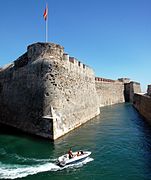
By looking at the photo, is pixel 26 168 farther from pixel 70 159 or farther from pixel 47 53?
pixel 47 53

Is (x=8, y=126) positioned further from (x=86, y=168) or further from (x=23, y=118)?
(x=86, y=168)

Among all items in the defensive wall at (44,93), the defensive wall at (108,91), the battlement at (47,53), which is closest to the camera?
the defensive wall at (44,93)

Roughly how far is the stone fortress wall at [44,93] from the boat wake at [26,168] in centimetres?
466

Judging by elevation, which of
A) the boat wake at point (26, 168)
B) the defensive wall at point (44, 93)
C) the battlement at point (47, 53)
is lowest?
the boat wake at point (26, 168)

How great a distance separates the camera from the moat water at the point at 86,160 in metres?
10.5

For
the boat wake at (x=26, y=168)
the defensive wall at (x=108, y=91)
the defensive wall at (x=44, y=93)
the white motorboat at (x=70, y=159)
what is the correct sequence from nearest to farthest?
the boat wake at (x=26, y=168)
the white motorboat at (x=70, y=159)
the defensive wall at (x=44, y=93)
the defensive wall at (x=108, y=91)

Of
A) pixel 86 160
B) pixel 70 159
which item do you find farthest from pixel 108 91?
pixel 70 159

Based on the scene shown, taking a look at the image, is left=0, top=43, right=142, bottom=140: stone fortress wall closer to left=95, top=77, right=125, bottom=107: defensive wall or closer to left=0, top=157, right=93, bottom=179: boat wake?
left=0, top=157, right=93, bottom=179: boat wake

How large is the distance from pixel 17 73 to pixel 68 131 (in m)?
7.48

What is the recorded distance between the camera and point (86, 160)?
12.4 m

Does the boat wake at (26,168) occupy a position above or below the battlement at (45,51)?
below

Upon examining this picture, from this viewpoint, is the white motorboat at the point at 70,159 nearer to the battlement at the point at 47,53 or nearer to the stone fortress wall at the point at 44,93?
the stone fortress wall at the point at 44,93

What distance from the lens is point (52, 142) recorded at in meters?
15.8

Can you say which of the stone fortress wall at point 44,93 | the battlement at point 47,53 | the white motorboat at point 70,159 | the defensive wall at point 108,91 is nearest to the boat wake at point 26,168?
the white motorboat at point 70,159
